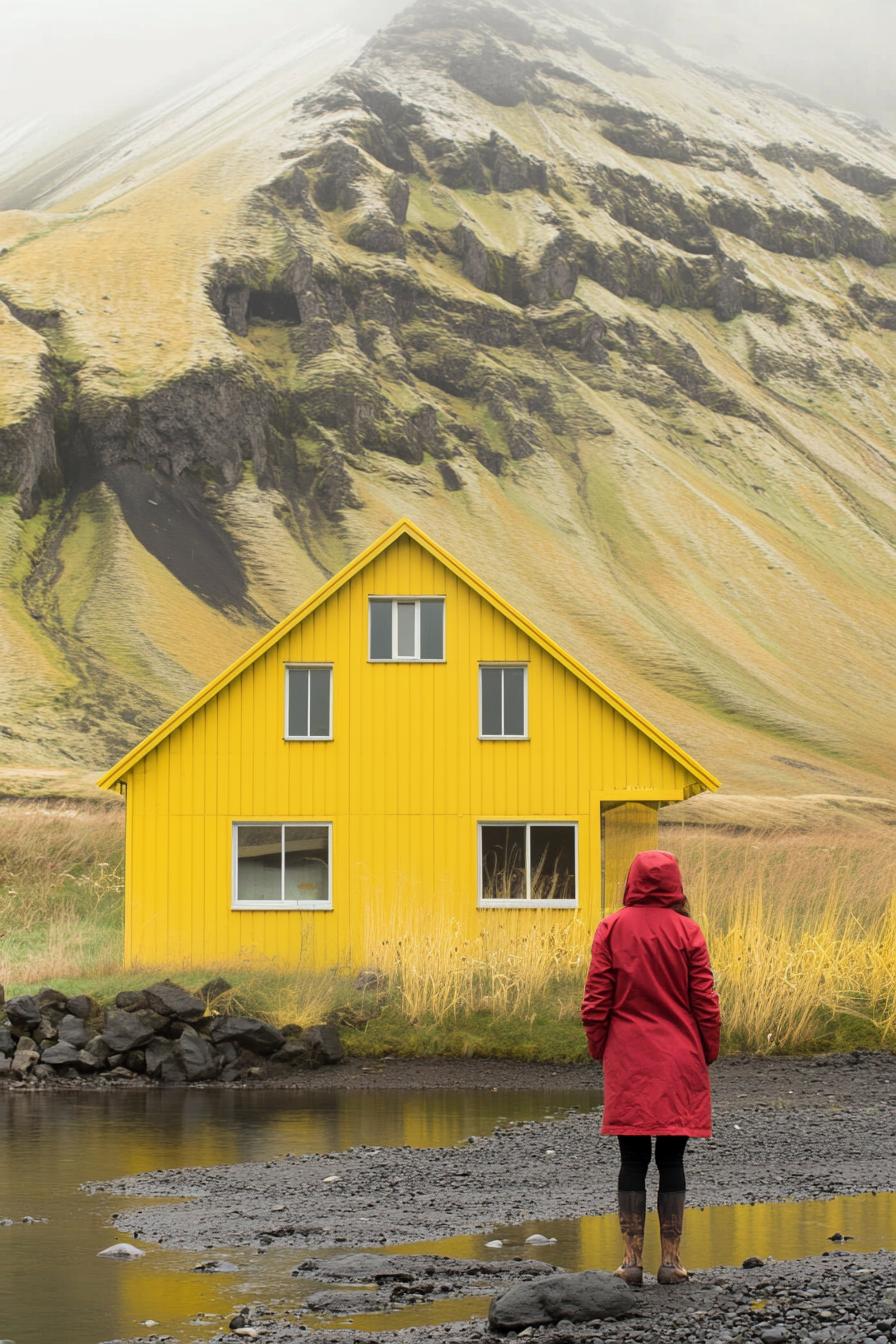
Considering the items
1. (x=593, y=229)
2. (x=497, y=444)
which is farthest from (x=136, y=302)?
(x=593, y=229)

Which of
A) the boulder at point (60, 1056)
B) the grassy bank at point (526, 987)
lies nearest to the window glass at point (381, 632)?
the grassy bank at point (526, 987)

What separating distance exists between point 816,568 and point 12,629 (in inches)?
2304

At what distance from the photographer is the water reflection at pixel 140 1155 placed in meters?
10.4

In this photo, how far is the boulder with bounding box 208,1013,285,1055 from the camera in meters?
24.4

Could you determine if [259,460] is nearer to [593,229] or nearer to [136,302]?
[136,302]

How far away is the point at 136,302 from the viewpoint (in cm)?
11188

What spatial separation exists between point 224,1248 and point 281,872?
759 inches

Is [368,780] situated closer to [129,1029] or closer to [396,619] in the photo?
[396,619]

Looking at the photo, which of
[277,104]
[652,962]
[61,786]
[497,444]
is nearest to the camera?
[652,962]

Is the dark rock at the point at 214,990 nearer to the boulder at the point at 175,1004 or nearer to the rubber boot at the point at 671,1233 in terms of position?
the boulder at the point at 175,1004

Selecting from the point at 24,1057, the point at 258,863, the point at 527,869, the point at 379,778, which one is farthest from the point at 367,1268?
the point at 379,778

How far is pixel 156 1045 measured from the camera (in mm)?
24328

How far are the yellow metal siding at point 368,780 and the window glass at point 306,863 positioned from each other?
1.08 feet

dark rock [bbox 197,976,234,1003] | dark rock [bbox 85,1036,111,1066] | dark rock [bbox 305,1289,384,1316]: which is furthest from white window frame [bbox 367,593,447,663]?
dark rock [bbox 305,1289,384,1316]
